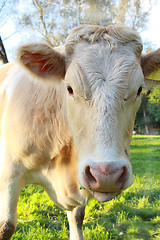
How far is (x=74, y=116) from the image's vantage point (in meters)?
1.92

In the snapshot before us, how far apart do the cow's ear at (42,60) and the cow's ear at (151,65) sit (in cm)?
79

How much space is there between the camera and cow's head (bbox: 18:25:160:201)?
154cm

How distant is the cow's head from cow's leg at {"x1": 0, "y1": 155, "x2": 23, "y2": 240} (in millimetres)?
947

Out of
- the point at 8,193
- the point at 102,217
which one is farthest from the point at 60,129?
the point at 102,217

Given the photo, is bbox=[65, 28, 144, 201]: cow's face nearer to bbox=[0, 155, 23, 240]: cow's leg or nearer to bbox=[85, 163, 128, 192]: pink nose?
bbox=[85, 163, 128, 192]: pink nose

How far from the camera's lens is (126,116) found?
5.96 ft

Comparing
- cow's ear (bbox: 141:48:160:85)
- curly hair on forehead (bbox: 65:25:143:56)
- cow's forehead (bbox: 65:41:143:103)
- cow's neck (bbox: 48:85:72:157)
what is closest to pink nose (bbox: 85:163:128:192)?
cow's forehead (bbox: 65:41:143:103)

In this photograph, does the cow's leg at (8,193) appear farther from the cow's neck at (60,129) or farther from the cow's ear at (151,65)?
the cow's ear at (151,65)

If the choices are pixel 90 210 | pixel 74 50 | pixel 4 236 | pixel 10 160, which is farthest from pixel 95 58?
pixel 90 210

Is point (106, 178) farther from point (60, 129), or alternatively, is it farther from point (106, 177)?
point (60, 129)

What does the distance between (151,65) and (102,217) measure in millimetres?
2470

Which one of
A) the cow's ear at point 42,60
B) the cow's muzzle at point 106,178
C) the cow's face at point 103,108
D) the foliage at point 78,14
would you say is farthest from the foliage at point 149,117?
the cow's muzzle at point 106,178

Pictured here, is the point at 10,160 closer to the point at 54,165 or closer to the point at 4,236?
the point at 54,165

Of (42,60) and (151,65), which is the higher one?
(42,60)
